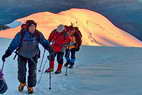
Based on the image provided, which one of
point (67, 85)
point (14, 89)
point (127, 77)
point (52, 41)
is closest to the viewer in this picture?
point (14, 89)

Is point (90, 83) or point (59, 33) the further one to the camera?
point (59, 33)

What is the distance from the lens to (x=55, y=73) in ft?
48.6

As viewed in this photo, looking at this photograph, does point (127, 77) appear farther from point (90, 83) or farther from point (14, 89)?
point (14, 89)

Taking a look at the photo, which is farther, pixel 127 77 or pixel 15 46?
pixel 127 77

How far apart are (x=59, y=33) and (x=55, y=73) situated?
1.30 metres

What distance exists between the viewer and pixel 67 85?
1158 centimetres

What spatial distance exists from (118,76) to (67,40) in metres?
2.43

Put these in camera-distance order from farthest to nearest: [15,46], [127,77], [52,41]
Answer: [52,41] → [127,77] → [15,46]

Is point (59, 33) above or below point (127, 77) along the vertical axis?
above

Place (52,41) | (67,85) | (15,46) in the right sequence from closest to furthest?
(15,46)
(67,85)
(52,41)

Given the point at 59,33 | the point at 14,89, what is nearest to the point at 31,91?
the point at 14,89

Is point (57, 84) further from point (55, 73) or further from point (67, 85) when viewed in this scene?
point (55, 73)

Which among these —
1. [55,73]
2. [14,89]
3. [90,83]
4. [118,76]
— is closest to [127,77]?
[118,76]

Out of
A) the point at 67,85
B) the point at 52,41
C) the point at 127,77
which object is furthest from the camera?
the point at 52,41
